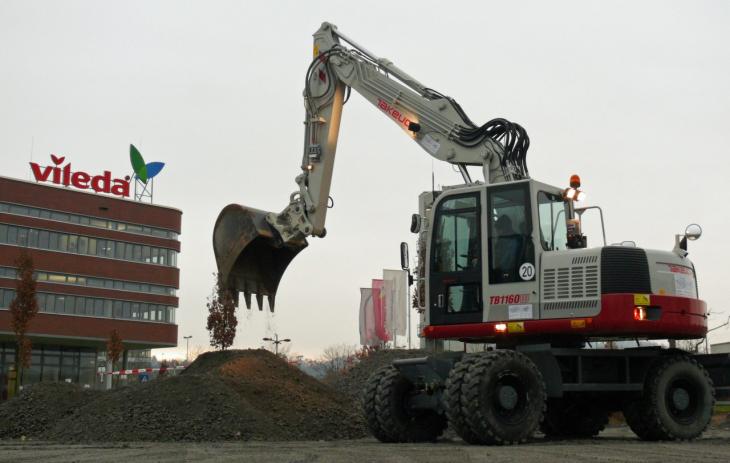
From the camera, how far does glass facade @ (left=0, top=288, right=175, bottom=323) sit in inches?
2702

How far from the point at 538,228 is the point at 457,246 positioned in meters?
1.36

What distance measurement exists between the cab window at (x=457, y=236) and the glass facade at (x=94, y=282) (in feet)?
187

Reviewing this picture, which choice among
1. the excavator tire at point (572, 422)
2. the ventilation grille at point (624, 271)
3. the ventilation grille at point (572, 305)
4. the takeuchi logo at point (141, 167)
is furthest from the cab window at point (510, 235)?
the takeuchi logo at point (141, 167)

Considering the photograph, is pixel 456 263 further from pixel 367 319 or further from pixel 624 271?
pixel 367 319

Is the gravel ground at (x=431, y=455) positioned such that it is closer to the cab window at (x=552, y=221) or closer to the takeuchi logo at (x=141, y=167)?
the cab window at (x=552, y=221)

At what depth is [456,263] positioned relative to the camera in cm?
1469

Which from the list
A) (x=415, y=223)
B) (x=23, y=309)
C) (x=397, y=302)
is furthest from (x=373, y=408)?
(x=23, y=309)

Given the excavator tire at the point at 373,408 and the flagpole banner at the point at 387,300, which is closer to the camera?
the excavator tire at the point at 373,408

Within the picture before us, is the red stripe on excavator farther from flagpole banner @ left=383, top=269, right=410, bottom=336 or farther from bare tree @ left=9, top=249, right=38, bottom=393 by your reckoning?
bare tree @ left=9, top=249, right=38, bottom=393

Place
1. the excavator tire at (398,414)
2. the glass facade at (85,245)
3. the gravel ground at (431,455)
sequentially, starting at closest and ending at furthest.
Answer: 1. the gravel ground at (431,455)
2. the excavator tire at (398,414)
3. the glass facade at (85,245)

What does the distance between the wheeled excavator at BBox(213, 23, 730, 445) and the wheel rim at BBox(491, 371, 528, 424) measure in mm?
23

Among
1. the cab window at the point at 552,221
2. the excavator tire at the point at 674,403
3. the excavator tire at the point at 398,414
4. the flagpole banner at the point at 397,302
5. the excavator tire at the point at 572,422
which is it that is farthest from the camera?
the flagpole banner at the point at 397,302

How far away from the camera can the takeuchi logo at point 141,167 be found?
7600 centimetres

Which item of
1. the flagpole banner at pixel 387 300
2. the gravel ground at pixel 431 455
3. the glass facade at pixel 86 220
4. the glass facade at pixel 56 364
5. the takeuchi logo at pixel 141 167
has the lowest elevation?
the gravel ground at pixel 431 455
